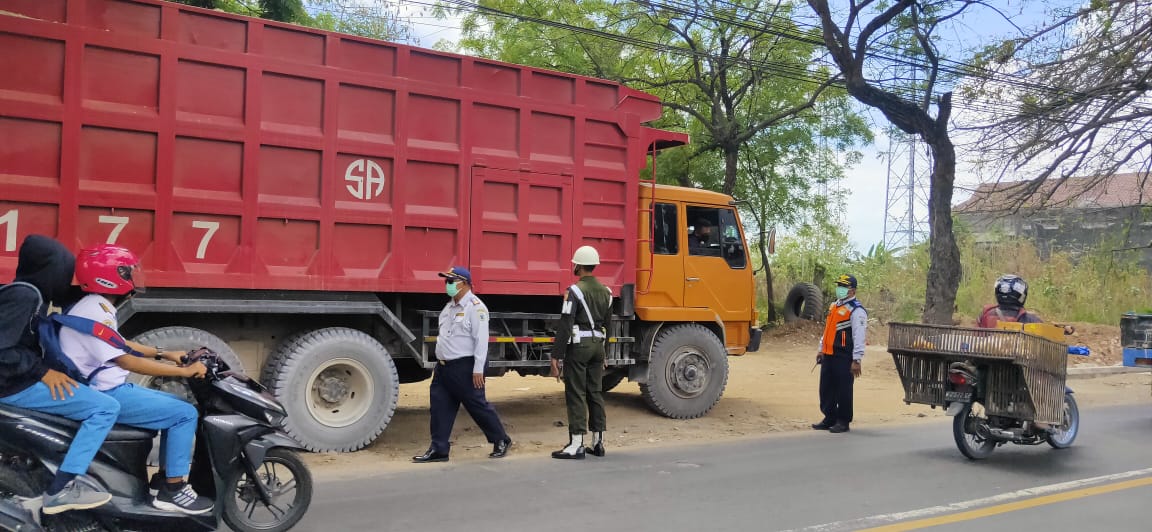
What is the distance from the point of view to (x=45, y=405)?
12.9ft

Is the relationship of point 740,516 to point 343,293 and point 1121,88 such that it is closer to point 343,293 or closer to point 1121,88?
point 343,293

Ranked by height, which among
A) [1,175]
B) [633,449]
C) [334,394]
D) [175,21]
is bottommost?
[633,449]

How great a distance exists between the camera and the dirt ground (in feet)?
24.8

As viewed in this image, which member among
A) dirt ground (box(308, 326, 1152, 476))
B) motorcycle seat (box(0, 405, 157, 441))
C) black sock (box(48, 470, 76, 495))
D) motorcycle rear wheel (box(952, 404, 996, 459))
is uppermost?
motorcycle seat (box(0, 405, 157, 441))

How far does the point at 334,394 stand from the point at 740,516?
139 inches

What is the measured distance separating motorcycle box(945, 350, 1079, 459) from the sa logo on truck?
4985 mm

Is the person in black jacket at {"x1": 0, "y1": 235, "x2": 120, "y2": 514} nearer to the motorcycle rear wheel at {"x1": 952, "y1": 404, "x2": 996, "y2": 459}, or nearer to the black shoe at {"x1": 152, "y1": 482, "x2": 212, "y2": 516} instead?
the black shoe at {"x1": 152, "y1": 482, "x2": 212, "y2": 516}

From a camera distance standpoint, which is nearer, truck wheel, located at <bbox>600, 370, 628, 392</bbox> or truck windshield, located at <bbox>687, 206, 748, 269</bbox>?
truck windshield, located at <bbox>687, 206, 748, 269</bbox>

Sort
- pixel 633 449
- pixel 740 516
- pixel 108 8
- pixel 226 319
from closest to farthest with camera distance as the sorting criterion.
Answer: pixel 740 516
pixel 108 8
pixel 226 319
pixel 633 449

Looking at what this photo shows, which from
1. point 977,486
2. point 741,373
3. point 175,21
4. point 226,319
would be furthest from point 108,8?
point 741,373

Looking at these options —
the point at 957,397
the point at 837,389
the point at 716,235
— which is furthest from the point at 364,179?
the point at 957,397

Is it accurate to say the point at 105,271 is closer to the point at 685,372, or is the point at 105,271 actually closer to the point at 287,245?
the point at 287,245

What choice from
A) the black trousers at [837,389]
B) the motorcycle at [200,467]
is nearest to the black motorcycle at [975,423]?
the black trousers at [837,389]

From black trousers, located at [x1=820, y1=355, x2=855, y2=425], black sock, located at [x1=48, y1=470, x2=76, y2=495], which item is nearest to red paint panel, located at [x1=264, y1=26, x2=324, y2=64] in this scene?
black sock, located at [x1=48, y1=470, x2=76, y2=495]
